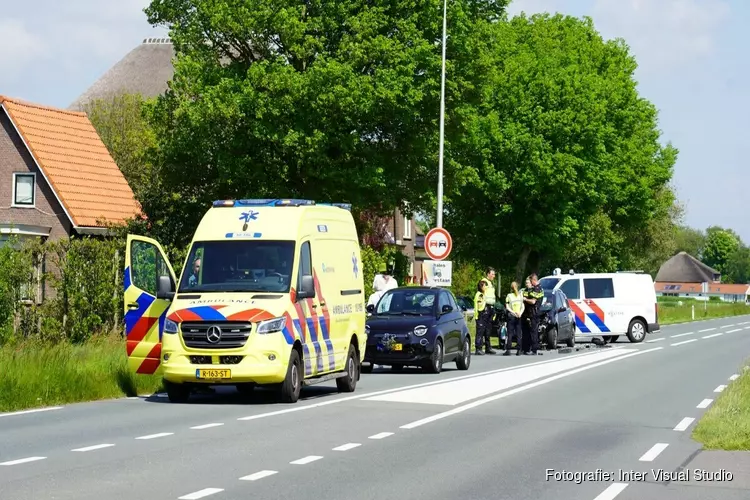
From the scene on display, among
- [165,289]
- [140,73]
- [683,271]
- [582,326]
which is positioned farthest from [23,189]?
[683,271]

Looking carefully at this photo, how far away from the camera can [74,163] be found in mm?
46344

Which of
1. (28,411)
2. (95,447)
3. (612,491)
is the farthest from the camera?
(28,411)

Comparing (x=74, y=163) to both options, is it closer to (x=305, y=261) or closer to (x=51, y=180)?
(x=51, y=180)

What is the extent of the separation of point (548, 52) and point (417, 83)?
78.9 ft

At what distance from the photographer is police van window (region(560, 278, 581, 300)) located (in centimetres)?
4000

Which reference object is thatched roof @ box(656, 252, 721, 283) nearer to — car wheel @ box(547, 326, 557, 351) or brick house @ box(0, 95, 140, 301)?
brick house @ box(0, 95, 140, 301)

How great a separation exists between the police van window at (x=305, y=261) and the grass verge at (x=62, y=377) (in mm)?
3175

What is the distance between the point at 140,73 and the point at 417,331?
61155 millimetres

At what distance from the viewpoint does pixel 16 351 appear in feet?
63.6

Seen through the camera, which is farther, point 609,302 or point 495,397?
point 609,302

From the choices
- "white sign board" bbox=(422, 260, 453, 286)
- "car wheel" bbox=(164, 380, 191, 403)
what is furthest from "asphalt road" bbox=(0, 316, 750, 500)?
"white sign board" bbox=(422, 260, 453, 286)

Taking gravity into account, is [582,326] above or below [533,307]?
below

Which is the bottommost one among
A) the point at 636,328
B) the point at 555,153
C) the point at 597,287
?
the point at 636,328

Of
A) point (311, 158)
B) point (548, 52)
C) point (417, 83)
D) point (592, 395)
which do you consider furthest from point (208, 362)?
point (548, 52)
